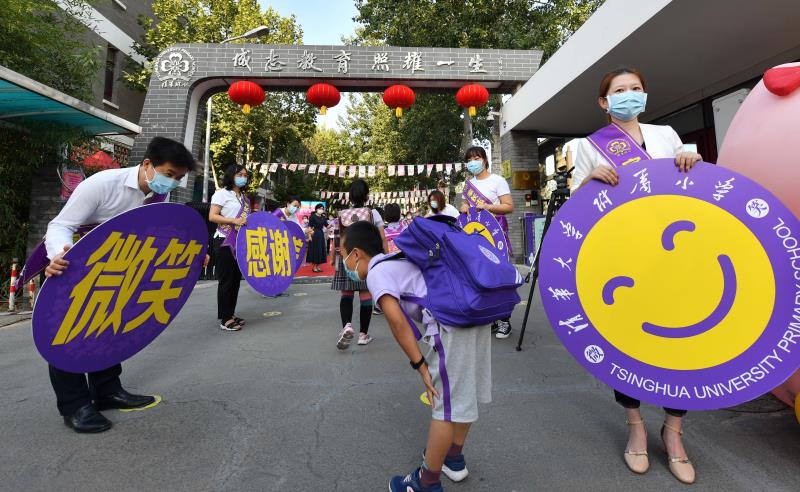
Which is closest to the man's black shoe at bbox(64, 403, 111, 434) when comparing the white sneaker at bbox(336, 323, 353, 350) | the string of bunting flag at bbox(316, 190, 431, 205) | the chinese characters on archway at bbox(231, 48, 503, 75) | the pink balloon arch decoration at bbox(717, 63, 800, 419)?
the white sneaker at bbox(336, 323, 353, 350)

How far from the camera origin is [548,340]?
12.9ft

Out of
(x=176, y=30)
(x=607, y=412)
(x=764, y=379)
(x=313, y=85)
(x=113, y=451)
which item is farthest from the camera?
(x=176, y=30)

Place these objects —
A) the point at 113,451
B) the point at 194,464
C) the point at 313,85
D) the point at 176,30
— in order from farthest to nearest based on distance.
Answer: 1. the point at 176,30
2. the point at 313,85
3. the point at 113,451
4. the point at 194,464

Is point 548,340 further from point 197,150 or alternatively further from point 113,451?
point 197,150

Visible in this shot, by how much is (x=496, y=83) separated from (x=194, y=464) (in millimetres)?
9405

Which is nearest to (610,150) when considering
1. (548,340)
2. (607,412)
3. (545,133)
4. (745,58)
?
(607,412)

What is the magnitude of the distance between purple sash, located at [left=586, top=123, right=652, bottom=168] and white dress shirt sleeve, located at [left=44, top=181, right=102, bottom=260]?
8.58 ft

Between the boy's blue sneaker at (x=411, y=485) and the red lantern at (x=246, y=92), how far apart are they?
27.9 ft

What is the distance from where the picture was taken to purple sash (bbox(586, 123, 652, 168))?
6.34 ft

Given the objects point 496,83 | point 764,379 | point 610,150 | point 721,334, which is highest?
point 496,83

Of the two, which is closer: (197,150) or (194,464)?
(194,464)

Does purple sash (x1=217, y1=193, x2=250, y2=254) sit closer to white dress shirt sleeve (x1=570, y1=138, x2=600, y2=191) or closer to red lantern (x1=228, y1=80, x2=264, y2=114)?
white dress shirt sleeve (x1=570, y1=138, x2=600, y2=191)

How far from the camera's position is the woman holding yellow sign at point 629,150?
1802mm

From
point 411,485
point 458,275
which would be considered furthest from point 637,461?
point 458,275
